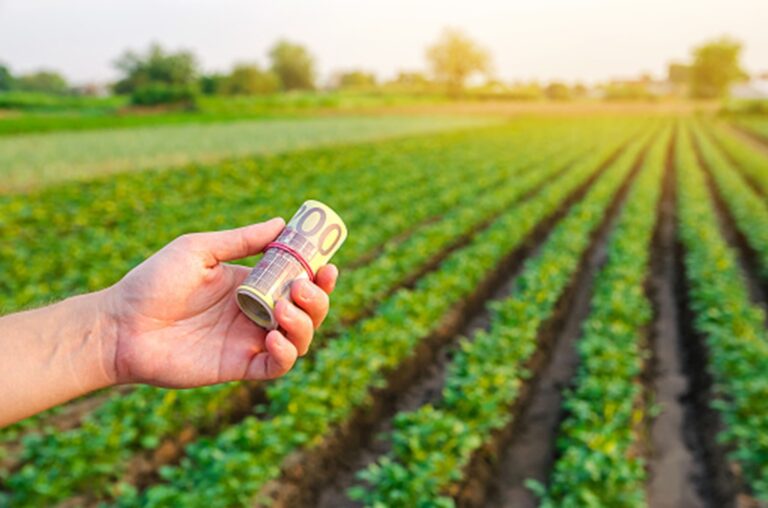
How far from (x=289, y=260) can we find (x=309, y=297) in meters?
0.15

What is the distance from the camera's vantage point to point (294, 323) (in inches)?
85.4

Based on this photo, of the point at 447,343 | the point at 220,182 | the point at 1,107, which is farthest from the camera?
the point at 1,107

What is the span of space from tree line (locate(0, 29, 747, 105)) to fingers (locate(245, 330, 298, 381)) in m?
46.7

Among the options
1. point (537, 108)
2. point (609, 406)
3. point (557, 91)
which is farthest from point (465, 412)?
point (557, 91)

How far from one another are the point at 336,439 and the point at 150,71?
2437 inches

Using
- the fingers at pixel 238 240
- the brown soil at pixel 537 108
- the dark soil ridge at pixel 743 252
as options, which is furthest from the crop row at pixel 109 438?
the brown soil at pixel 537 108

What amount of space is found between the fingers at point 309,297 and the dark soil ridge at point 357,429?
7.45 ft

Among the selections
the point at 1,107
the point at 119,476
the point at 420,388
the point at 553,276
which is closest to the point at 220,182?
the point at 553,276

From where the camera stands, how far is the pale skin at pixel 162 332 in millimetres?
2084

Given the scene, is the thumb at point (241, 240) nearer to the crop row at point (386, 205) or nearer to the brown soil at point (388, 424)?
the brown soil at point (388, 424)

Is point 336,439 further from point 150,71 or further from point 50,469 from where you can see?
point 150,71

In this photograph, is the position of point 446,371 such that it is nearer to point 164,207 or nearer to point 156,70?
point 164,207

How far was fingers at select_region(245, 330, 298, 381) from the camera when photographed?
2189 mm

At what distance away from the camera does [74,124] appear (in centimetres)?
3028
